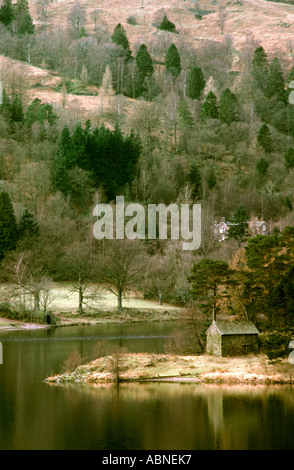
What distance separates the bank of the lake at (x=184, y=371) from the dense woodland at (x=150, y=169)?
10.6 feet

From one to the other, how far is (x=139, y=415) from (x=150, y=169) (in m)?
70.6

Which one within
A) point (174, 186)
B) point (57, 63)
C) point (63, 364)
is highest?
point (57, 63)

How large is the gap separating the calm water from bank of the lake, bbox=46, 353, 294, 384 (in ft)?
3.55

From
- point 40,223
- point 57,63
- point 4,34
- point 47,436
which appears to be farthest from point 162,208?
point 4,34

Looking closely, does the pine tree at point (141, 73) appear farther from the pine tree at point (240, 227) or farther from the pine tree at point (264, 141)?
the pine tree at point (240, 227)

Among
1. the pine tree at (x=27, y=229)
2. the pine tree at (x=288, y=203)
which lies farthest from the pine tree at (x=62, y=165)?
the pine tree at (x=288, y=203)

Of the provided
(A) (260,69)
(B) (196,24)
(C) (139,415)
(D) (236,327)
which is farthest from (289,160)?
(B) (196,24)

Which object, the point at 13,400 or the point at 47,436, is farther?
the point at 13,400

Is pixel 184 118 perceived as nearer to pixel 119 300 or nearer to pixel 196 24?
pixel 119 300

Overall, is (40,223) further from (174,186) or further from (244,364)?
(244,364)

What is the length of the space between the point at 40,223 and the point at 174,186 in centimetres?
2639

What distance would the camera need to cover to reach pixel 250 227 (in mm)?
87938

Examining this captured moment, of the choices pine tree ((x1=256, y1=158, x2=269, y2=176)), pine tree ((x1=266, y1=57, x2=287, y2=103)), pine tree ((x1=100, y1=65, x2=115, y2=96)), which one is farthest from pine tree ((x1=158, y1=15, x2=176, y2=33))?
pine tree ((x1=256, y1=158, x2=269, y2=176))

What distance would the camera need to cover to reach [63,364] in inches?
1547
